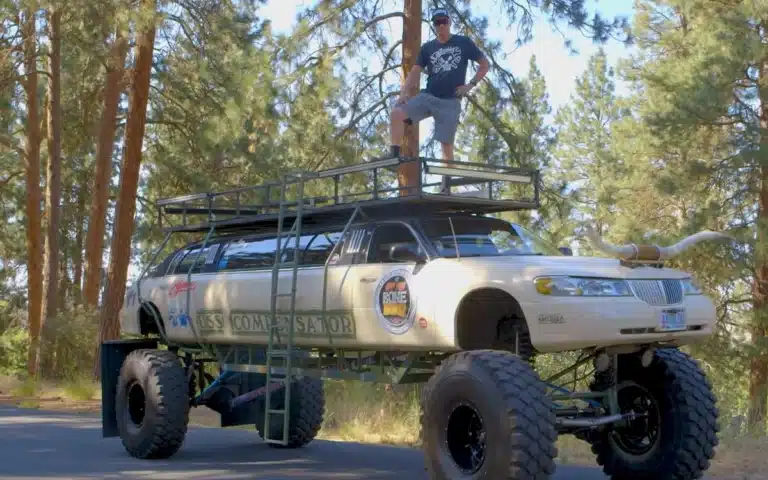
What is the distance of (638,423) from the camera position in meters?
9.59

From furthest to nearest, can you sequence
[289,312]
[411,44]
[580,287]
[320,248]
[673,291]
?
1. [411,44]
2. [320,248]
3. [289,312]
4. [673,291]
5. [580,287]

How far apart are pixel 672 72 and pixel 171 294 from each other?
16379mm

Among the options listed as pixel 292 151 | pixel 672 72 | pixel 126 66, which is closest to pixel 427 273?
pixel 292 151

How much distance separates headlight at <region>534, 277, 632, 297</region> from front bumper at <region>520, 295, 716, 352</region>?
5 cm

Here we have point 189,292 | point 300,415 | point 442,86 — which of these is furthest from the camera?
point 300,415

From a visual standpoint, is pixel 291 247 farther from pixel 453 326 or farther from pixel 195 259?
pixel 453 326

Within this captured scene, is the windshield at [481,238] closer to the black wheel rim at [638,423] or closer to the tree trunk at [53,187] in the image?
the black wheel rim at [638,423]

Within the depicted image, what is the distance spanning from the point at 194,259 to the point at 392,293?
11.9ft

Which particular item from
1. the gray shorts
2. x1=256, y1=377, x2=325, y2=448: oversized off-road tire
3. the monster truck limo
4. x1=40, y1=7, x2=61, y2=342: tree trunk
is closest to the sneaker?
the monster truck limo

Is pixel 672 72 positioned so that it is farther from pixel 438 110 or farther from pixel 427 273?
pixel 427 273

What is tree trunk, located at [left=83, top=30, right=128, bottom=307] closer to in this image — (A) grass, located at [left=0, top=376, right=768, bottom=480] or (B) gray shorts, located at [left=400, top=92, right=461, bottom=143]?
(A) grass, located at [left=0, top=376, right=768, bottom=480]

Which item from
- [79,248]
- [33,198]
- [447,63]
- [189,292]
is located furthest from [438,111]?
[79,248]

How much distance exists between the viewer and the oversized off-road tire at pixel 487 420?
7.73 metres

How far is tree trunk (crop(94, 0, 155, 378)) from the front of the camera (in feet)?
72.2
